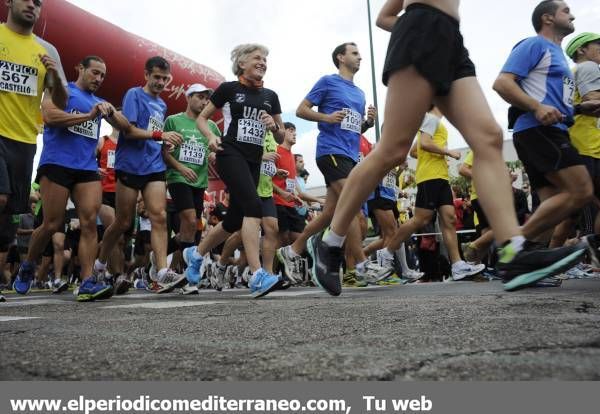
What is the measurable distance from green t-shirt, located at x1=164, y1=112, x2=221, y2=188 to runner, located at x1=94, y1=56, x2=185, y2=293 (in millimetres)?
493

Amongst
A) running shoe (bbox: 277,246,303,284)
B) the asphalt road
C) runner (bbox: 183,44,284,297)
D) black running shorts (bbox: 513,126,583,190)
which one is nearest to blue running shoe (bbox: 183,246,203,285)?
runner (bbox: 183,44,284,297)

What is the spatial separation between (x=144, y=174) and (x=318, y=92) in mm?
1725

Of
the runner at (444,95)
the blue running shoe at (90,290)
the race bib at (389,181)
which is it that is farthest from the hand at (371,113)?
the runner at (444,95)

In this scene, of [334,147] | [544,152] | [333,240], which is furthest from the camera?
[334,147]

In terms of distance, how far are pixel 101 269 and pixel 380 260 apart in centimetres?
276

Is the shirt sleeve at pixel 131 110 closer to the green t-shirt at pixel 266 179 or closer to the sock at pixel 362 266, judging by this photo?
the green t-shirt at pixel 266 179

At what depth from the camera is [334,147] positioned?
16.9 ft

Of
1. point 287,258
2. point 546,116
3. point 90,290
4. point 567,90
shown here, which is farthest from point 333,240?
point 287,258

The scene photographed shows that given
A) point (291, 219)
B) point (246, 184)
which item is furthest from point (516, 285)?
point (291, 219)

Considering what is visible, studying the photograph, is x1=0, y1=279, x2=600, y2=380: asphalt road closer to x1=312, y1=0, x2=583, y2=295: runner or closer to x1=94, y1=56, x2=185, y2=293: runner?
x1=312, y1=0, x2=583, y2=295: runner

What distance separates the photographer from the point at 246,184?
3980 mm

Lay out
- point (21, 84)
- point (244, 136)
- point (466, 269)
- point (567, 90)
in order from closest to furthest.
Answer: point (21, 84) → point (567, 90) → point (244, 136) → point (466, 269)

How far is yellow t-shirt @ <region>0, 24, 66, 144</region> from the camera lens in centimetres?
359

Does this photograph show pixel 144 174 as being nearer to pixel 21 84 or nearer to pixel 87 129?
pixel 87 129
